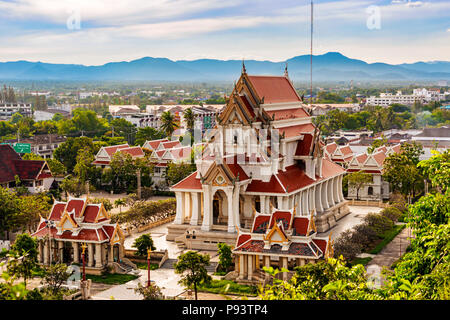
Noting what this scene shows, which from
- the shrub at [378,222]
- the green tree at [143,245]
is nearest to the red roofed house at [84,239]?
the green tree at [143,245]

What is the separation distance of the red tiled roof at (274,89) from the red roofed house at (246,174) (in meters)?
0.10

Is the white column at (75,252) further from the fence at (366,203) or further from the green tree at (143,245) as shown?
the fence at (366,203)

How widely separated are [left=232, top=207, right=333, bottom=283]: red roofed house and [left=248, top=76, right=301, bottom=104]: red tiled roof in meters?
11.1

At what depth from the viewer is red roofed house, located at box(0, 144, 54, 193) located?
4497cm

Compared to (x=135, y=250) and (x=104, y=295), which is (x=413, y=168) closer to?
(x=135, y=250)

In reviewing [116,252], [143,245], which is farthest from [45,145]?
[143,245]

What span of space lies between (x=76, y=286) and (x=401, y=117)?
101 metres

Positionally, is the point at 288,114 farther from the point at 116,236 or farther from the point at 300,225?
the point at 116,236

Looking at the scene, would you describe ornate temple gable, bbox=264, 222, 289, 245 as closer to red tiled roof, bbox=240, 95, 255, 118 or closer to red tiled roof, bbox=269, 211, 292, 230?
red tiled roof, bbox=269, 211, 292, 230

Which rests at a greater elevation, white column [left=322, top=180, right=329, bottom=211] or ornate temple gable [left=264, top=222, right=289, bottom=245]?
ornate temple gable [left=264, top=222, right=289, bottom=245]

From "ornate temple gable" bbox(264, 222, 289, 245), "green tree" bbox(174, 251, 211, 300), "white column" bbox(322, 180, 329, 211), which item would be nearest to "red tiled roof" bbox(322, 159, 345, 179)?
"white column" bbox(322, 180, 329, 211)

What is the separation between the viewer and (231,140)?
34531mm

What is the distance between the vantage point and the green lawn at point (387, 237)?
105 ft
